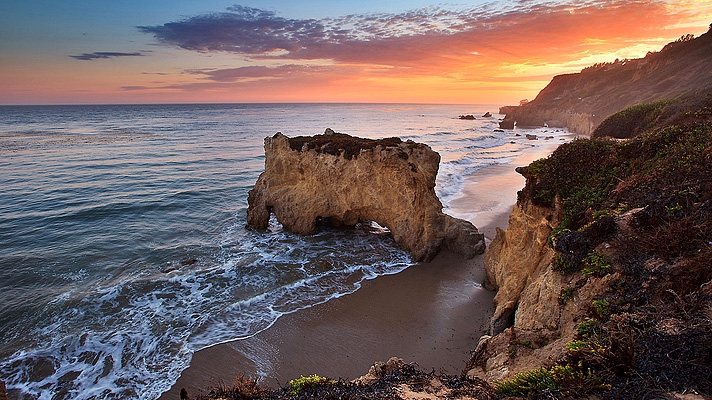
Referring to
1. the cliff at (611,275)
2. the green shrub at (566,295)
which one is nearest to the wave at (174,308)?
the cliff at (611,275)

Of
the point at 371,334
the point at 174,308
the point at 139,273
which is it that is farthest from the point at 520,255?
the point at 139,273

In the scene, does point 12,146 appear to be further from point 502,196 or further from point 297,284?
point 502,196

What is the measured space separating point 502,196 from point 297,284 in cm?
1896

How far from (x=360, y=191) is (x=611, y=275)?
537 inches

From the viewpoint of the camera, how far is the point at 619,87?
226 feet

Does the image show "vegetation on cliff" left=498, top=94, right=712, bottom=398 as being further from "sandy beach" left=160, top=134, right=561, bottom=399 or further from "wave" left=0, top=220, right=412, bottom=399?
"wave" left=0, top=220, right=412, bottom=399

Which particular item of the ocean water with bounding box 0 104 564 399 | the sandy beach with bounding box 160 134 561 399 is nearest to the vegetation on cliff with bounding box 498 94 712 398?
the sandy beach with bounding box 160 134 561 399

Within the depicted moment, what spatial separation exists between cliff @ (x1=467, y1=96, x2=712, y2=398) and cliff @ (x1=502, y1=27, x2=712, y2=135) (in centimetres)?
3094

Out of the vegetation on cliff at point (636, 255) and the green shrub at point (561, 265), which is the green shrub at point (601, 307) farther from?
the green shrub at point (561, 265)

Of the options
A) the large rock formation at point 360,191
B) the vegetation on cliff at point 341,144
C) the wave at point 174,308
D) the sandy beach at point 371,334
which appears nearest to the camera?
the wave at point 174,308

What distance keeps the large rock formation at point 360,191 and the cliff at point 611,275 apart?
487 centimetres

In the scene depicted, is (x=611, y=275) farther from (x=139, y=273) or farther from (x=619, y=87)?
(x=619, y=87)

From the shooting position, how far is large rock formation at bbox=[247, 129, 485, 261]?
1784 cm

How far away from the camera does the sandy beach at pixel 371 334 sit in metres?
10.7
